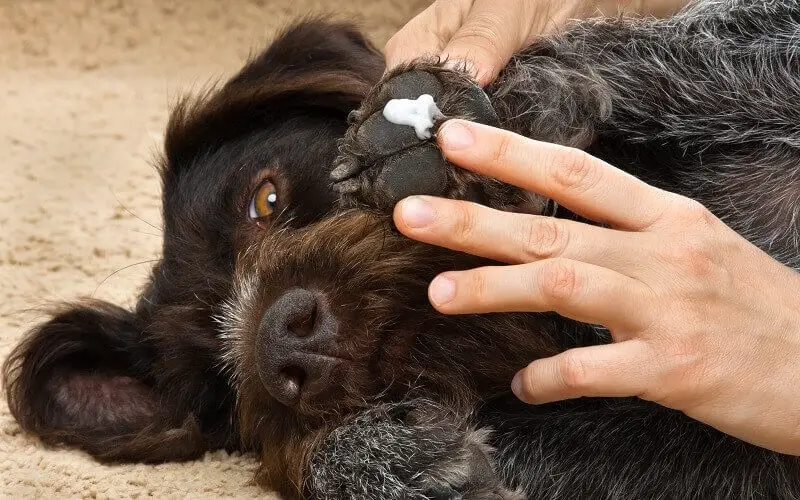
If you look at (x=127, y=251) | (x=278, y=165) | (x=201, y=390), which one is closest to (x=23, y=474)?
(x=201, y=390)

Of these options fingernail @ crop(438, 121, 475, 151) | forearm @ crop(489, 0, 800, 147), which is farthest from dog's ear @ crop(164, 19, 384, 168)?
fingernail @ crop(438, 121, 475, 151)

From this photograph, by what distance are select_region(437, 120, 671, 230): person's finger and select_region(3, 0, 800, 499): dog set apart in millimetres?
78

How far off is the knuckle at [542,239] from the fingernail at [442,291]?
6.0 inches

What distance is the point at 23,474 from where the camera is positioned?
7.69 feet

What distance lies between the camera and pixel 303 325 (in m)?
1.95

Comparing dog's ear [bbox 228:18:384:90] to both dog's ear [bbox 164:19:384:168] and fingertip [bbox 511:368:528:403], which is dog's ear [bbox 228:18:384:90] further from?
fingertip [bbox 511:368:528:403]

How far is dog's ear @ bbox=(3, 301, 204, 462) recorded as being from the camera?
2.55 m

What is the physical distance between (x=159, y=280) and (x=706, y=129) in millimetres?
1496

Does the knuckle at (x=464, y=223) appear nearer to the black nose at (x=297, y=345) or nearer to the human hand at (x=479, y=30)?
the black nose at (x=297, y=345)

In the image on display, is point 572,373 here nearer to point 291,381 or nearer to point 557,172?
point 557,172

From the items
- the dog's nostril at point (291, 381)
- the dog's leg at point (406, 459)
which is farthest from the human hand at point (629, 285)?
the dog's nostril at point (291, 381)

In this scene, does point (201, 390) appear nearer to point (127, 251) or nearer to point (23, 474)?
point (23, 474)

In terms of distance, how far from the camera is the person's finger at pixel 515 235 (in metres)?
1.79

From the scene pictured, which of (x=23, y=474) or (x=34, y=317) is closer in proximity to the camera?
(x=23, y=474)
